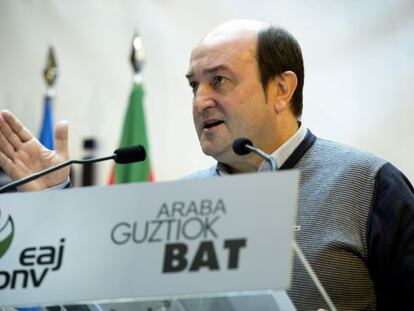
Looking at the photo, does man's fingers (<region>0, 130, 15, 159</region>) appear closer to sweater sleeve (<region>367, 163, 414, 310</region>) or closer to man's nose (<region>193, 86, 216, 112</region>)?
man's nose (<region>193, 86, 216, 112</region>)

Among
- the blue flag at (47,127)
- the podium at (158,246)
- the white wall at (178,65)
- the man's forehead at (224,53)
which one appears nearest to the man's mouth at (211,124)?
the man's forehead at (224,53)

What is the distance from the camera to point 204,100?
3174 millimetres

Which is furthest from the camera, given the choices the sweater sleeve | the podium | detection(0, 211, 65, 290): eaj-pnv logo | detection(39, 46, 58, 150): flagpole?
detection(39, 46, 58, 150): flagpole

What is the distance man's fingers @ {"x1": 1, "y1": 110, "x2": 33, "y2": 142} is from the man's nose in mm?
575

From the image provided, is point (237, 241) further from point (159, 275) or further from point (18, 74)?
point (18, 74)

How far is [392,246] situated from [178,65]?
11.2 ft

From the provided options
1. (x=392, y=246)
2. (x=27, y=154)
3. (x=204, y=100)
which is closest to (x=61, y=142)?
(x=27, y=154)

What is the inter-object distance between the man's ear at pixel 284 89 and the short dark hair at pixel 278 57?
2cm

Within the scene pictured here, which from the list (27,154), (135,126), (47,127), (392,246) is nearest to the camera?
(392,246)

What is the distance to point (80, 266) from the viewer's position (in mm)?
2186

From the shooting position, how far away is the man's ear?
3316 mm

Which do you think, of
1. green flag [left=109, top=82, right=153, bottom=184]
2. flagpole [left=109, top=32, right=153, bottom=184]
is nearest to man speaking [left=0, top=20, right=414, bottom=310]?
flagpole [left=109, top=32, right=153, bottom=184]

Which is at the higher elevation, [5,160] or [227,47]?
[227,47]

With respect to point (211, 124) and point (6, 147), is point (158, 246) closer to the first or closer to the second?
point (211, 124)
